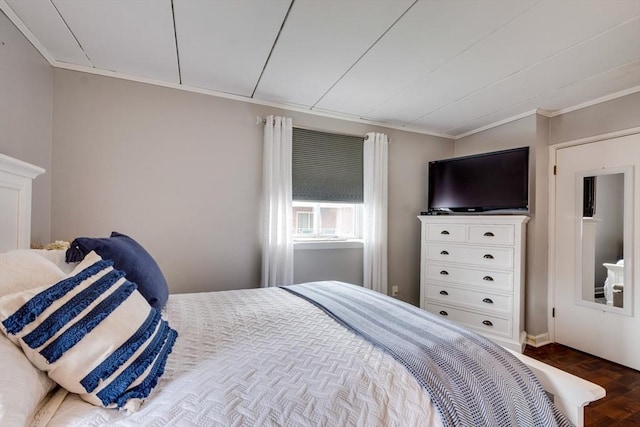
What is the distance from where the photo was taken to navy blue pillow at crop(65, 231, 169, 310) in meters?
1.26

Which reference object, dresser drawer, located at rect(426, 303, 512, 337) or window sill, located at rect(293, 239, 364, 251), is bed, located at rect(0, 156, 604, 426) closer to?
window sill, located at rect(293, 239, 364, 251)

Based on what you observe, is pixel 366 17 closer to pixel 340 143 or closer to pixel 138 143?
pixel 340 143

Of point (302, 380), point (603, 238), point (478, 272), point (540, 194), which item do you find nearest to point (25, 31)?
point (302, 380)

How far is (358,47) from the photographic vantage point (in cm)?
191

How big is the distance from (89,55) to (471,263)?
12.1ft

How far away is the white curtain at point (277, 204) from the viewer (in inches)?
107

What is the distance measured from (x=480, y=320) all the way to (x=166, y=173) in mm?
3244

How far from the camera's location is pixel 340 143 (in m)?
3.16

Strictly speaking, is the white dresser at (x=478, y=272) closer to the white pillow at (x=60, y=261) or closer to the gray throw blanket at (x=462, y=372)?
the gray throw blanket at (x=462, y=372)

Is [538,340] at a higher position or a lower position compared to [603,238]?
Answer: lower

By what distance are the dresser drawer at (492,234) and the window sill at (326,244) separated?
1.15 meters

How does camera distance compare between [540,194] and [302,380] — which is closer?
[302,380]

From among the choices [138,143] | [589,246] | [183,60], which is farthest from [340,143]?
[589,246]

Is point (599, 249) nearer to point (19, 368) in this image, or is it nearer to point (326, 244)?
point (326, 244)
